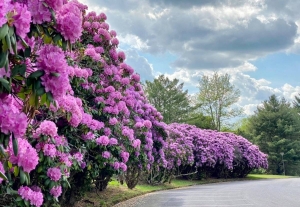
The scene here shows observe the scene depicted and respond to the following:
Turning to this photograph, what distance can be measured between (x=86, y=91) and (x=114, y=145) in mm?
1562

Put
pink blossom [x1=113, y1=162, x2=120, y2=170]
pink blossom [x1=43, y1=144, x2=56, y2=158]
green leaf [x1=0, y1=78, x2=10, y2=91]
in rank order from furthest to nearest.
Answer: pink blossom [x1=113, y1=162, x2=120, y2=170] < pink blossom [x1=43, y1=144, x2=56, y2=158] < green leaf [x1=0, y1=78, x2=10, y2=91]

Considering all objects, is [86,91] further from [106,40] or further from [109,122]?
[106,40]

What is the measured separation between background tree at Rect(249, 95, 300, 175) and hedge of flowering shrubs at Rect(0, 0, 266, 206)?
22048mm

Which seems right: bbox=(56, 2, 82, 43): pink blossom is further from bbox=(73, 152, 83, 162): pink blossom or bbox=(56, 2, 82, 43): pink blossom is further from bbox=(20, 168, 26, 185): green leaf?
bbox=(73, 152, 83, 162): pink blossom

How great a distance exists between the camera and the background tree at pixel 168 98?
36.0m

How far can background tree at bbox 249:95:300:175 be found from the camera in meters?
37.8

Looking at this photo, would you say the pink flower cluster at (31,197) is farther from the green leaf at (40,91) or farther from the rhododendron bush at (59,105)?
the green leaf at (40,91)

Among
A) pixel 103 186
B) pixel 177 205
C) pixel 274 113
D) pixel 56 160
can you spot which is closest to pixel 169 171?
pixel 103 186

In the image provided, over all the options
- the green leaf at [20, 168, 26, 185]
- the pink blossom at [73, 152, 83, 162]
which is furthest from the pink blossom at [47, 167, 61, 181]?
the green leaf at [20, 168, 26, 185]

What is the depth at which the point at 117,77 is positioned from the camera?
9.38m

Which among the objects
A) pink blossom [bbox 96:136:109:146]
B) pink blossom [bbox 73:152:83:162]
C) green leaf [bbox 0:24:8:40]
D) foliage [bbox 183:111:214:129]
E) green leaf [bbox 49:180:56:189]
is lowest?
green leaf [bbox 49:180:56:189]

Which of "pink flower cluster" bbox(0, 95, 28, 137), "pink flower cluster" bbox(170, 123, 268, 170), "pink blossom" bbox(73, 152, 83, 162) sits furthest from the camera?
"pink flower cluster" bbox(170, 123, 268, 170)

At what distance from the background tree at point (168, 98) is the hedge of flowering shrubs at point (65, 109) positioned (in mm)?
15653

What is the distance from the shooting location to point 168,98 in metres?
36.4
